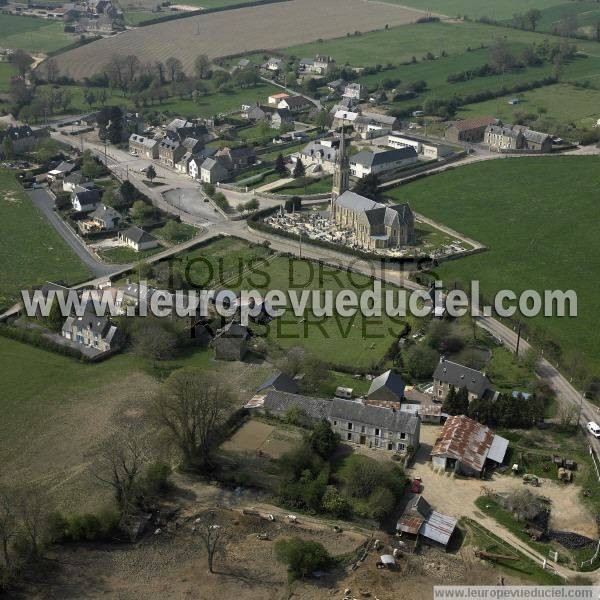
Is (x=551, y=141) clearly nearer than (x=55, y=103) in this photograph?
Yes

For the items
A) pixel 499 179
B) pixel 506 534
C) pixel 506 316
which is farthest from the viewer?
pixel 499 179

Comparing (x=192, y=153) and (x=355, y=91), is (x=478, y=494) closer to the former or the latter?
(x=192, y=153)

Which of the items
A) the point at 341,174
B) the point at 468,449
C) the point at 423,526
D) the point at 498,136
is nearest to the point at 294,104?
the point at 498,136

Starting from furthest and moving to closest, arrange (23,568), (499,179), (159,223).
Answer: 1. (499,179)
2. (159,223)
3. (23,568)

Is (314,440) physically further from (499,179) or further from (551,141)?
(551,141)

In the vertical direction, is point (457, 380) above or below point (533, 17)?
below

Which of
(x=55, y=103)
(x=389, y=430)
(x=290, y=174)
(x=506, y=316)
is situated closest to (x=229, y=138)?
(x=290, y=174)

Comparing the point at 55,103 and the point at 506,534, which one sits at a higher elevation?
the point at 55,103

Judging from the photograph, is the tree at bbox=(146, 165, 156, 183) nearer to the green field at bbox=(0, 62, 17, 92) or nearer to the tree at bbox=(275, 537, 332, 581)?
the green field at bbox=(0, 62, 17, 92)
